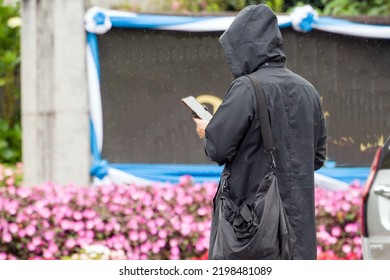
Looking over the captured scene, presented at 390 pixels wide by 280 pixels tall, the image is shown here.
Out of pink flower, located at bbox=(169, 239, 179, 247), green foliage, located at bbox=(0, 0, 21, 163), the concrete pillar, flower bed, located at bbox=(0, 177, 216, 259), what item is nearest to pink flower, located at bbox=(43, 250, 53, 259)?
flower bed, located at bbox=(0, 177, 216, 259)

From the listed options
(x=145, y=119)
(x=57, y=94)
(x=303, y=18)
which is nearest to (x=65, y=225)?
(x=57, y=94)

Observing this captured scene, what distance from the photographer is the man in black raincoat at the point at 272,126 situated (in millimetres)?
3904

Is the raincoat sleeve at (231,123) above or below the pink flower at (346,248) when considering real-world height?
above

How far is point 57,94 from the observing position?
7465mm

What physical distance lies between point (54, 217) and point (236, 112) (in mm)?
3186

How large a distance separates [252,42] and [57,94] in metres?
3.66

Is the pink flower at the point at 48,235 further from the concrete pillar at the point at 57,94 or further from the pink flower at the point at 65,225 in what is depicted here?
the concrete pillar at the point at 57,94

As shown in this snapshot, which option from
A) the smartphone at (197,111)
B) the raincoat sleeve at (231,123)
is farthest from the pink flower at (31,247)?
the raincoat sleeve at (231,123)

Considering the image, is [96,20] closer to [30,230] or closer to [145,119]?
[145,119]

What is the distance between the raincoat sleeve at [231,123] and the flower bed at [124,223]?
2761 millimetres

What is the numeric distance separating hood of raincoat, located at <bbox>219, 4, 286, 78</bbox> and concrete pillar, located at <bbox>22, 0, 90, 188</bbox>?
140 inches
